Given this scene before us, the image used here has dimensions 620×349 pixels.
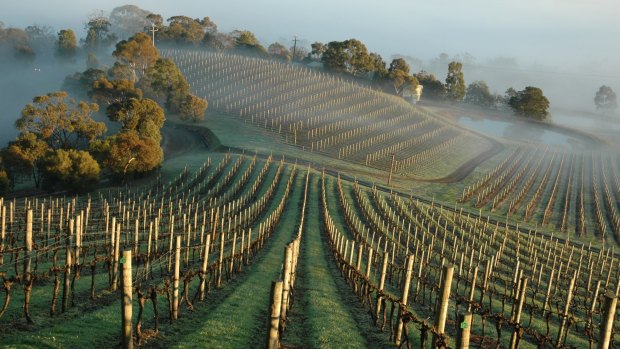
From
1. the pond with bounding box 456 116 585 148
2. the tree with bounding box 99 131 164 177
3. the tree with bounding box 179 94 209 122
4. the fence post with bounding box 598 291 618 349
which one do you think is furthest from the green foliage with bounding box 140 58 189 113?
the fence post with bounding box 598 291 618 349

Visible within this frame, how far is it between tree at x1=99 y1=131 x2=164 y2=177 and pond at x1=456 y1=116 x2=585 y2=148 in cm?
7472

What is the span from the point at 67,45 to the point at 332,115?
81303mm

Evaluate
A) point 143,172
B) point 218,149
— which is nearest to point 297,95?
point 218,149

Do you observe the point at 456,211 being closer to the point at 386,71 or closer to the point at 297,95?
the point at 297,95

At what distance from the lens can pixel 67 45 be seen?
13775 cm

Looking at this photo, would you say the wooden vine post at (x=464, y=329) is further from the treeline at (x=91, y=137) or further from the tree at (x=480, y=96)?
the tree at (x=480, y=96)

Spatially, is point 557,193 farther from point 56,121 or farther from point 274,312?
point 274,312

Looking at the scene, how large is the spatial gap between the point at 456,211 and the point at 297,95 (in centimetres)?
6180

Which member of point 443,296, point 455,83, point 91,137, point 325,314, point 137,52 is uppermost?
point 455,83

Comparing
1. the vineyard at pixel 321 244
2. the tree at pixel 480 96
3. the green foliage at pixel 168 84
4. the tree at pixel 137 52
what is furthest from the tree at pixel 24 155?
the tree at pixel 480 96

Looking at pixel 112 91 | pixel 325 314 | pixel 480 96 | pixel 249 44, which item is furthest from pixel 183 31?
pixel 325 314

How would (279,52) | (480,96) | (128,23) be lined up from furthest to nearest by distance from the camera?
1. (128,23)
2. (279,52)
3. (480,96)

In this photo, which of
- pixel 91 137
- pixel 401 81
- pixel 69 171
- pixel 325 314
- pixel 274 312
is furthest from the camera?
pixel 401 81

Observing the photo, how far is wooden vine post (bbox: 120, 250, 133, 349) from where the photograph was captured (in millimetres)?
11492
